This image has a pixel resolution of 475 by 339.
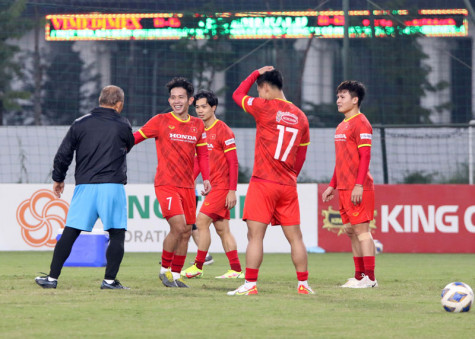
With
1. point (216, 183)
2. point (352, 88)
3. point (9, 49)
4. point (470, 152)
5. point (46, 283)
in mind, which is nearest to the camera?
point (46, 283)

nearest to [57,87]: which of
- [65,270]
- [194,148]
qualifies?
[65,270]

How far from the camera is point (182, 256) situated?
9.02 meters

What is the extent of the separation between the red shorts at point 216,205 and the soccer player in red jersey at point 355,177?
1.37m

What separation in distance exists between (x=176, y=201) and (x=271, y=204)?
1.25 m

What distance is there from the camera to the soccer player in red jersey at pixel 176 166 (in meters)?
8.95

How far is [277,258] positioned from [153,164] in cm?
435

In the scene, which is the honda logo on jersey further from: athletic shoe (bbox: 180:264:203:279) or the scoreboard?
the scoreboard

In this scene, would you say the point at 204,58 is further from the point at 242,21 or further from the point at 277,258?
the point at 277,258

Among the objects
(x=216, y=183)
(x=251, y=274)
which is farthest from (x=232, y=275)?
(x=251, y=274)

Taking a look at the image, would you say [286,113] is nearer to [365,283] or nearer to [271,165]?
[271,165]

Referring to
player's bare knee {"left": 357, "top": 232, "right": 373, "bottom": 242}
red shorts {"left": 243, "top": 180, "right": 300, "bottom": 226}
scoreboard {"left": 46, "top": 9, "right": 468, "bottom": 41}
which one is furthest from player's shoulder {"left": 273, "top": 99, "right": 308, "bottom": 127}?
scoreboard {"left": 46, "top": 9, "right": 468, "bottom": 41}

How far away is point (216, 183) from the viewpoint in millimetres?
10422

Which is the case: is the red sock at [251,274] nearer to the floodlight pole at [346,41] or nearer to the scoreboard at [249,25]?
the floodlight pole at [346,41]

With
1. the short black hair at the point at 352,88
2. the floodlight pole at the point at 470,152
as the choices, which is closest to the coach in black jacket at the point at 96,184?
the short black hair at the point at 352,88
